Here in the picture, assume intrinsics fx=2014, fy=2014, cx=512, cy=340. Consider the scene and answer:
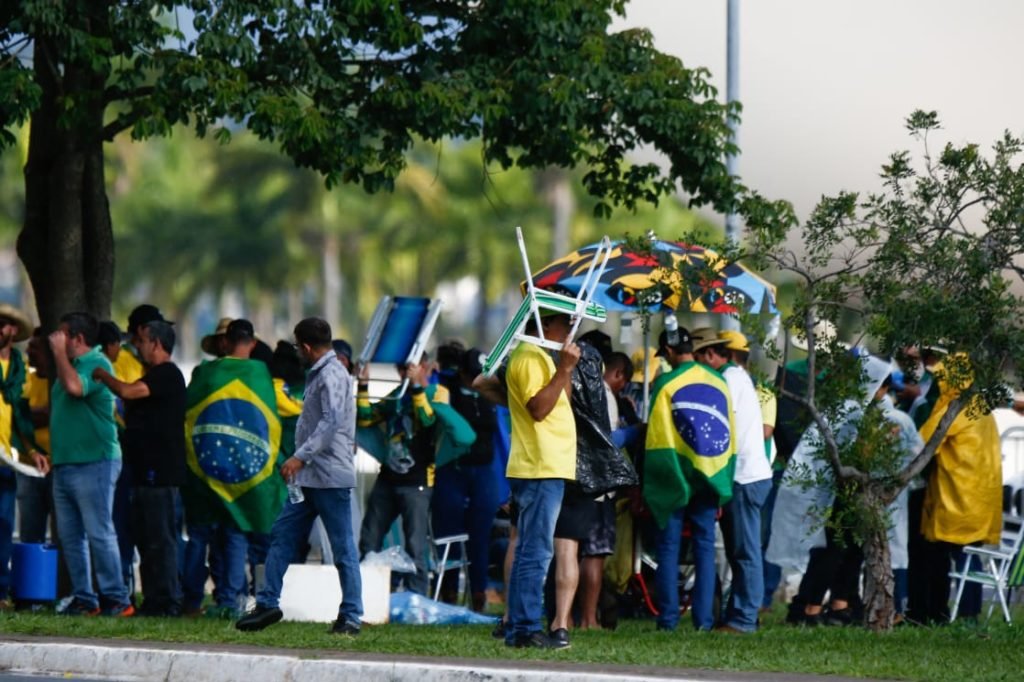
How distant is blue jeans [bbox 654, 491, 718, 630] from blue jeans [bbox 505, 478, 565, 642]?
245cm

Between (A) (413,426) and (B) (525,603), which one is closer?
(B) (525,603)

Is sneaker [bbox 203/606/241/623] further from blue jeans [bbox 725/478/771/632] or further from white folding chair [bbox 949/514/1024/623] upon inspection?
white folding chair [bbox 949/514/1024/623]

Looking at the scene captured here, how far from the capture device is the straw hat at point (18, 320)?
13.7 meters

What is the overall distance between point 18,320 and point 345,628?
3998mm

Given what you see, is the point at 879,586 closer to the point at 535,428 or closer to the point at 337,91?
the point at 535,428

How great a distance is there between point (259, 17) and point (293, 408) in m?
2.77

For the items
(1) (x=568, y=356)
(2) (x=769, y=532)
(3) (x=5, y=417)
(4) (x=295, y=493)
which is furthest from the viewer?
(2) (x=769, y=532)

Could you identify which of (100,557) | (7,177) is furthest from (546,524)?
(7,177)

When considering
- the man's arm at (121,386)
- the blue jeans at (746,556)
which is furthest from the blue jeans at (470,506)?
the man's arm at (121,386)

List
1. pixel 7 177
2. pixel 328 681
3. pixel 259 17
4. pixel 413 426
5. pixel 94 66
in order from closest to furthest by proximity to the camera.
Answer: pixel 328 681, pixel 94 66, pixel 259 17, pixel 413 426, pixel 7 177

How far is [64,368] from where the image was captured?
Answer: 487 inches

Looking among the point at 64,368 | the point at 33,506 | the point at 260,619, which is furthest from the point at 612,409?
the point at 33,506

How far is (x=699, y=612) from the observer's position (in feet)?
42.5

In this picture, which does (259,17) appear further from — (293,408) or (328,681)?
(328,681)
